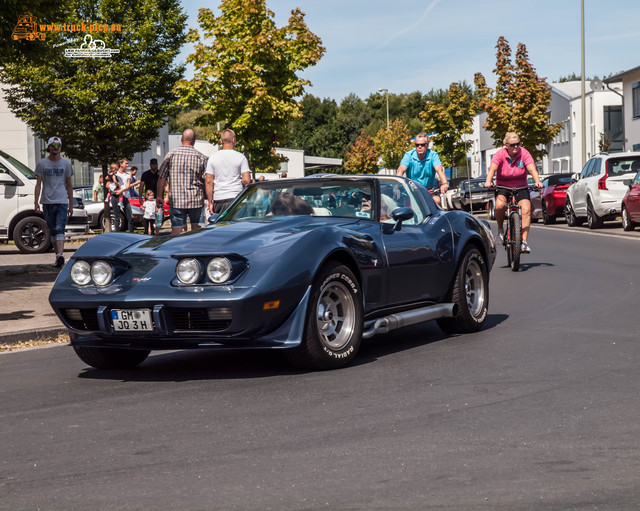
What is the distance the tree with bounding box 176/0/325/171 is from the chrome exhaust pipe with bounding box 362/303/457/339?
24999 mm

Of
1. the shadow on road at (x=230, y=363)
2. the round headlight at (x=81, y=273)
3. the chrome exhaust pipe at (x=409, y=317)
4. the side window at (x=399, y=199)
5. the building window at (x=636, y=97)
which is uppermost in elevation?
the building window at (x=636, y=97)

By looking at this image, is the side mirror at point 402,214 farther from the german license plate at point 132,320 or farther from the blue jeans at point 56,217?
the blue jeans at point 56,217

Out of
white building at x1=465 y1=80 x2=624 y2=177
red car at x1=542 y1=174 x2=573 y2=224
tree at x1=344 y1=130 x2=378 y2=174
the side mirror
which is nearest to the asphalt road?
the side mirror

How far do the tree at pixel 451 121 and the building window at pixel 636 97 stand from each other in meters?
13.6

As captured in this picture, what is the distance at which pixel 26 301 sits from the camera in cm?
1095

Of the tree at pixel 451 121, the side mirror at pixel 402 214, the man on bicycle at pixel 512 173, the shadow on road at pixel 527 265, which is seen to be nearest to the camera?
the side mirror at pixel 402 214

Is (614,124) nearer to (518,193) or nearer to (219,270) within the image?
(518,193)

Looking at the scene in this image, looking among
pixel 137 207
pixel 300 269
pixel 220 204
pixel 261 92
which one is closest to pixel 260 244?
pixel 300 269

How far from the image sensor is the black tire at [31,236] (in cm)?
2033

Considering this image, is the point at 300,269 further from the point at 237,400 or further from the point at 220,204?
the point at 220,204

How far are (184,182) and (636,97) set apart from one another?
1791 inches

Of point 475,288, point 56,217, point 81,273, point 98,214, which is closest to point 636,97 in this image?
point 98,214

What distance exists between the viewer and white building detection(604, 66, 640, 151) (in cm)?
5334

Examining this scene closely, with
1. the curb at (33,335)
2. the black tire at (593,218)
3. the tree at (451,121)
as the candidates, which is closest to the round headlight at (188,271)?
the curb at (33,335)
